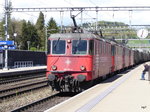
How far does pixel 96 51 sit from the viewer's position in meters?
18.1

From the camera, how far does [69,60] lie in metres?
16.7

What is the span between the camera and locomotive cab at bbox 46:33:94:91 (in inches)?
639

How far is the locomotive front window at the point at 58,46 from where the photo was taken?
17.0 m

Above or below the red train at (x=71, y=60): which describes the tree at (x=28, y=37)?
above

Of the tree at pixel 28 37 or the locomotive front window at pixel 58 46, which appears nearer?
the locomotive front window at pixel 58 46

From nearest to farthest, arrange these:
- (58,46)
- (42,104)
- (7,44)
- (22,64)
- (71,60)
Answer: (42,104)
(71,60)
(58,46)
(7,44)
(22,64)

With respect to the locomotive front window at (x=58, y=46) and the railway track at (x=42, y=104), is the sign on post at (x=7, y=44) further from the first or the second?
the railway track at (x=42, y=104)

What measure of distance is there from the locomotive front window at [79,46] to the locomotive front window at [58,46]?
1.57 ft

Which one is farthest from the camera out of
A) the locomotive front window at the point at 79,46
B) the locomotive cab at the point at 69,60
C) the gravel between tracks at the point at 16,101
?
the locomotive front window at the point at 79,46

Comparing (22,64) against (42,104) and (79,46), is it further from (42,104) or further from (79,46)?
(42,104)

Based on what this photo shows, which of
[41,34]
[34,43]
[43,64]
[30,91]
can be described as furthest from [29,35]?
[30,91]

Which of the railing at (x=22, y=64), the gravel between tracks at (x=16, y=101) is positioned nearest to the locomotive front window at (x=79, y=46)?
the gravel between tracks at (x=16, y=101)

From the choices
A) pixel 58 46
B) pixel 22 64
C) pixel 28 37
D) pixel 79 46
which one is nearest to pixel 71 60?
pixel 79 46

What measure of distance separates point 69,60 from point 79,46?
85 centimetres
